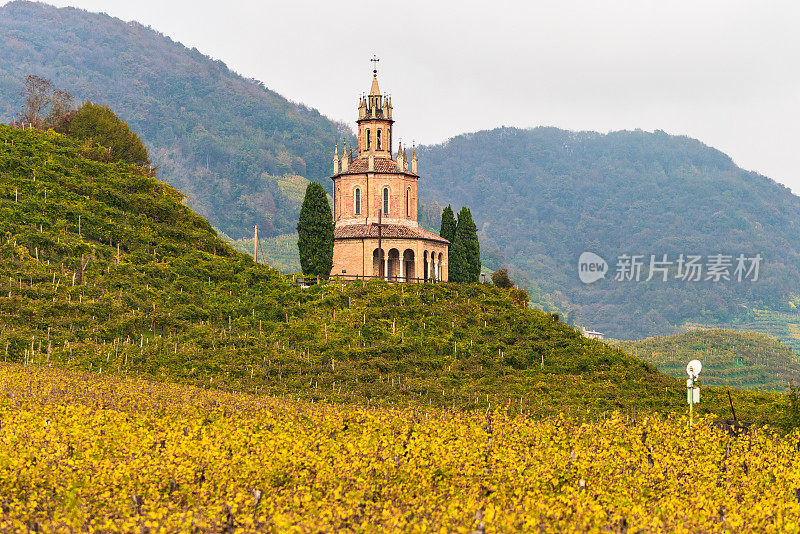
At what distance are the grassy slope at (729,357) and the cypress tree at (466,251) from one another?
34996mm

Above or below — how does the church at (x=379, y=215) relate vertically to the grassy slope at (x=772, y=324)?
above

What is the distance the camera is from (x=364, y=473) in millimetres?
15227

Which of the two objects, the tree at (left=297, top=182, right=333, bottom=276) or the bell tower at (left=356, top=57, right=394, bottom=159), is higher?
the bell tower at (left=356, top=57, right=394, bottom=159)

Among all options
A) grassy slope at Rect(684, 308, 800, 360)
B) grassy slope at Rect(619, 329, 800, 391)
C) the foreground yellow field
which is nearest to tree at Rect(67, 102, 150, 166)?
the foreground yellow field

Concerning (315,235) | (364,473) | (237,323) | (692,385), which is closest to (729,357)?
(315,235)

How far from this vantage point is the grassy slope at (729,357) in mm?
82438

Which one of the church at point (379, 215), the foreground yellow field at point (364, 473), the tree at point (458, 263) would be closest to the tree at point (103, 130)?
the church at point (379, 215)

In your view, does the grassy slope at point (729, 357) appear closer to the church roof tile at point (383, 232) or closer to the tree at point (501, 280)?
the tree at point (501, 280)

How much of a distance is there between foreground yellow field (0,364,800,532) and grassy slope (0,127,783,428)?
878cm

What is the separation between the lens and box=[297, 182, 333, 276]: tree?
4716 cm

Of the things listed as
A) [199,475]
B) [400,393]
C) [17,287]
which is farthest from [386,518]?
[17,287]

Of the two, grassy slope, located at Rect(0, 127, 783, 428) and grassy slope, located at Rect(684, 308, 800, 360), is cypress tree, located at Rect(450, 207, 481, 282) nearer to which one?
grassy slope, located at Rect(0, 127, 783, 428)

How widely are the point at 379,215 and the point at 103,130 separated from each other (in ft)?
56.9

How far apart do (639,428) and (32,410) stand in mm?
13342
